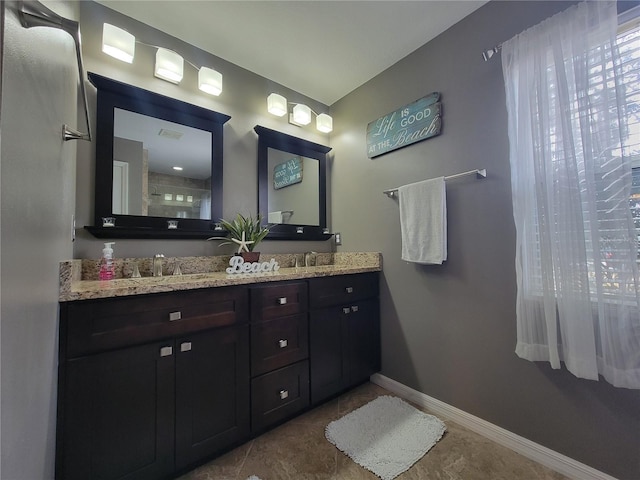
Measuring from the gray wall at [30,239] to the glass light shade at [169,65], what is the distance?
2.11 feet

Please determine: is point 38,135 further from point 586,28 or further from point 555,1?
point 555,1

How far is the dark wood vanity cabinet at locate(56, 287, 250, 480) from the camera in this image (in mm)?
956

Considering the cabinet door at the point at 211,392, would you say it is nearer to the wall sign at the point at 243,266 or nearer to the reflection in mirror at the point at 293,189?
the wall sign at the point at 243,266

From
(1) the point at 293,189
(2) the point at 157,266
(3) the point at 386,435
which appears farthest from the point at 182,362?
(1) the point at 293,189

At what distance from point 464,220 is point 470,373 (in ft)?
2.87

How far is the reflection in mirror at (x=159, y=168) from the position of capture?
1.51 m

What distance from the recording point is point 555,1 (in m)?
1.24

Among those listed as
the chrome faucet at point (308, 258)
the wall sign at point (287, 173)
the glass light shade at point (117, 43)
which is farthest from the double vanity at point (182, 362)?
the glass light shade at point (117, 43)

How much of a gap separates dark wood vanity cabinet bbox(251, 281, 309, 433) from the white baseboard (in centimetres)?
73

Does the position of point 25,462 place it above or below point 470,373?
above

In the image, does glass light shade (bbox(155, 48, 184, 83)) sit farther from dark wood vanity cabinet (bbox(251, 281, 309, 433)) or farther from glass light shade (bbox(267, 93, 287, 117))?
dark wood vanity cabinet (bbox(251, 281, 309, 433))

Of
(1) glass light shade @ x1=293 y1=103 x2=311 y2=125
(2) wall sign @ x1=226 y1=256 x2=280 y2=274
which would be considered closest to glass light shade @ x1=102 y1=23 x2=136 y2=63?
(1) glass light shade @ x1=293 y1=103 x2=311 y2=125

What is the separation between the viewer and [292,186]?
2.21 m

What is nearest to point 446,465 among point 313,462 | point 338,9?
point 313,462
